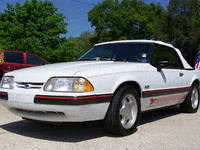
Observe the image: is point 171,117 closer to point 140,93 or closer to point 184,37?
point 140,93

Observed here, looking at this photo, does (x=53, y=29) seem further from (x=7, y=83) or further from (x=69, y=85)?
(x=69, y=85)

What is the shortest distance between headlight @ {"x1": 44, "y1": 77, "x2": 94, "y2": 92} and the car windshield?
1.42 metres

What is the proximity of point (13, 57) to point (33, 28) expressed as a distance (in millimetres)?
23041

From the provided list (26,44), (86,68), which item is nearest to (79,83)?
(86,68)

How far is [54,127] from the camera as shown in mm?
4379

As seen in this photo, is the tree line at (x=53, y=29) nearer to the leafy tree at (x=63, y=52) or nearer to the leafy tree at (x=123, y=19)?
the leafy tree at (x=63, y=52)

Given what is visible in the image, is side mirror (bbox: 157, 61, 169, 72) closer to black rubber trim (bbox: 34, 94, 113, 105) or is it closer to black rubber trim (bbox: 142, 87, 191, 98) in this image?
black rubber trim (bbox: 142, 87, 191, 98)

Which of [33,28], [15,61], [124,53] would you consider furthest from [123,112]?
[33,28]

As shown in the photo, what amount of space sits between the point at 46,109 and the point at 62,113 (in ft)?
Result: 0.68

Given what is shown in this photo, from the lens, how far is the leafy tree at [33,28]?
31891 millimetres

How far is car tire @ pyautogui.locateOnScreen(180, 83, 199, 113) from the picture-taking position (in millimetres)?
5812

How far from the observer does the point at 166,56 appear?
5.27m

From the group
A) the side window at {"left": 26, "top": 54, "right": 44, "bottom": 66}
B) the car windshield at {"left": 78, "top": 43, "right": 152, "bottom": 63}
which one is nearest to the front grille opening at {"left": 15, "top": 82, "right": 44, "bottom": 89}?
the car windshield at {"left": 78, "top": 43, "right": 152, "bottom": 63}

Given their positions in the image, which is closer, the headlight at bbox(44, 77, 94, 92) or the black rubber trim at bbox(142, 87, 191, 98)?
the headlight at bbox(44, 77, 94, 92)
